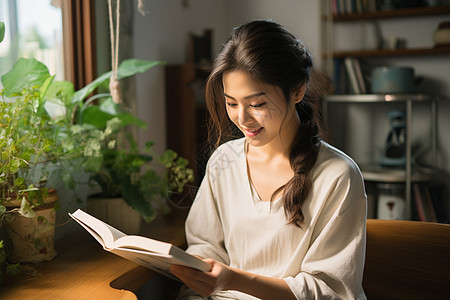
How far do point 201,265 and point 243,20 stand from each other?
2773mm

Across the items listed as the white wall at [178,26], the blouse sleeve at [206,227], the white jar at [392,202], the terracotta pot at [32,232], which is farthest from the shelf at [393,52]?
the terracotta pot at [32,232]

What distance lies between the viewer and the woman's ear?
109cm

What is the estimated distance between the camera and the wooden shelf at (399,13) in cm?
292

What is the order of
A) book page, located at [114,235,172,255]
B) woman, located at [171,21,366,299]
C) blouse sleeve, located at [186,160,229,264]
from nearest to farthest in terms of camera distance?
1. book page, located at [114,235,172,255]
2. woman, located at [171,21,366,299]
3. blouse sleeve, located at [186,160,229,264]

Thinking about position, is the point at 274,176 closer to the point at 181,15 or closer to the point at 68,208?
the point at 68,208

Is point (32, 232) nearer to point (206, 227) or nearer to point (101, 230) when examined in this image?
point (101, 230)

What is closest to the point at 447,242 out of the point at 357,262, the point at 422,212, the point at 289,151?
the point at 357,262

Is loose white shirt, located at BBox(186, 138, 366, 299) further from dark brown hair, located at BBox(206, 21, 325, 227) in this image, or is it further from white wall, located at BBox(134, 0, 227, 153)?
white wall, located at BBox(134, 0, 227, 153)

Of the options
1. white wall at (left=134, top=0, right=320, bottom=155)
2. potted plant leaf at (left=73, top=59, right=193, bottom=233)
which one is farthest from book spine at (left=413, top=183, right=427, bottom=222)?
potted plant leaf at (left=73, top=59, right=193, bottom=233)

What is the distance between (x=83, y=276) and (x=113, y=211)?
0.32 metres

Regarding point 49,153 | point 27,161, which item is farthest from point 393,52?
point 27,161

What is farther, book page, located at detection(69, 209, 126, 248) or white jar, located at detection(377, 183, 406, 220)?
white jar, located at detection(377, 183, 406, 220)

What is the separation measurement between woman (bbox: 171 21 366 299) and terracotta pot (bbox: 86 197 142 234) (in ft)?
0.92

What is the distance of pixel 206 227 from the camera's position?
4.26ft
